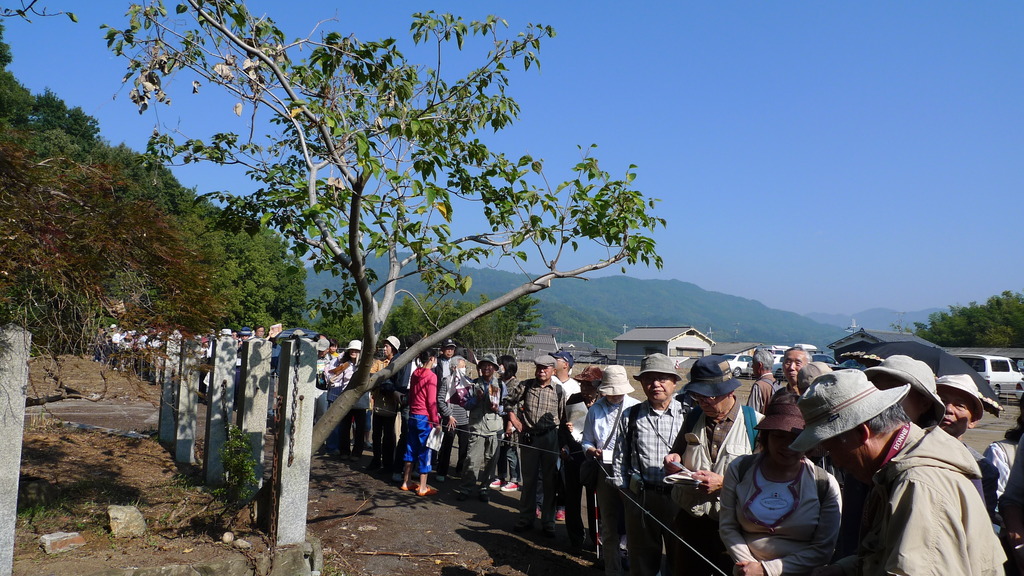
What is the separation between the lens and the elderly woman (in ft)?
11.1

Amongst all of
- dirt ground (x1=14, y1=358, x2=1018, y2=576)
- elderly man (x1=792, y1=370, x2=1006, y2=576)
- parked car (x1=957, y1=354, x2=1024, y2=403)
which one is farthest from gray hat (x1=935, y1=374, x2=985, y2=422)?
parked car (x1=957, y1=354, x2=1024, y2=403)

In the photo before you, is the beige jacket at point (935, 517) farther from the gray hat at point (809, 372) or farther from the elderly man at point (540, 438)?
the elderly man at point (540, 438)

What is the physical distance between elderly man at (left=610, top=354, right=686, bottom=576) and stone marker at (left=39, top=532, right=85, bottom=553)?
4046 mm

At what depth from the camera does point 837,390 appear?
2.62 m

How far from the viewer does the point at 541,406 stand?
294 inches

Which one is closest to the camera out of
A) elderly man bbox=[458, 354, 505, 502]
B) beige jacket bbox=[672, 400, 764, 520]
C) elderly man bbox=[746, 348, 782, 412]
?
beige jacket bbox=[672, 400, 764, 520]

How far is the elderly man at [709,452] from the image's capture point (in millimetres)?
4254

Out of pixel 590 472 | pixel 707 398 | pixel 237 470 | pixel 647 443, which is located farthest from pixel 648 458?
pixel 237 470

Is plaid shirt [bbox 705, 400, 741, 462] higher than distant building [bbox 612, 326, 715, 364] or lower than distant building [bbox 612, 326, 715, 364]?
lower

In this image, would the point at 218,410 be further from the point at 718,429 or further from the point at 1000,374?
the point at 1000,374

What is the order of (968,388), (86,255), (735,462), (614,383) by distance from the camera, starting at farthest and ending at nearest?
(614,383) → (86,255) → (968,388) → (735,462)

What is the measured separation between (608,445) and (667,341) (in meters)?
73.1

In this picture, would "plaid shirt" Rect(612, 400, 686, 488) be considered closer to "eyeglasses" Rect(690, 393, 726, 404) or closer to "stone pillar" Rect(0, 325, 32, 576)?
"eyeglasses" Rect(690, 393, 726, 404)

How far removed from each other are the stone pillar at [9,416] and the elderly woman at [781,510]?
4.40m
